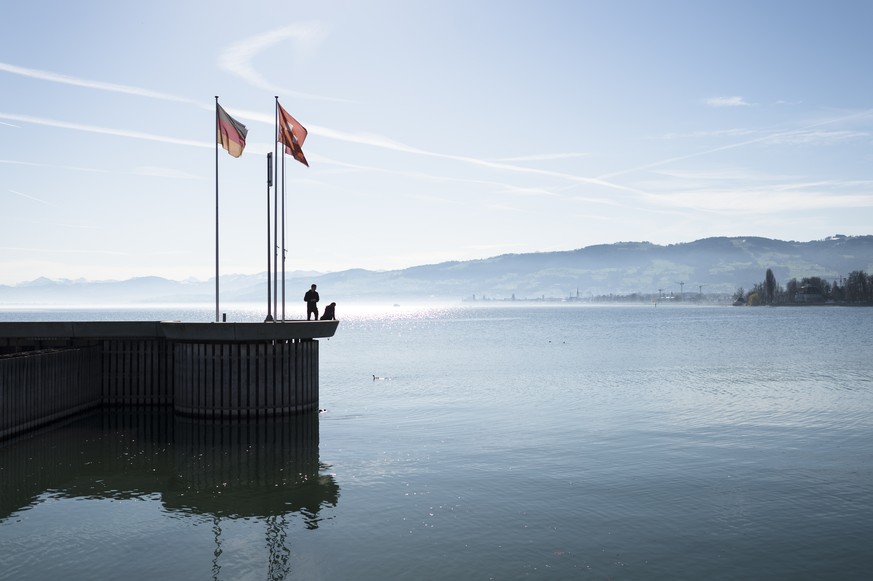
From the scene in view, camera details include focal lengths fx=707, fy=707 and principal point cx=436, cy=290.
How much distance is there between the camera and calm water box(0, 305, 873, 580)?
52.0 feet

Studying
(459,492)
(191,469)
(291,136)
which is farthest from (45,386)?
(459,492)

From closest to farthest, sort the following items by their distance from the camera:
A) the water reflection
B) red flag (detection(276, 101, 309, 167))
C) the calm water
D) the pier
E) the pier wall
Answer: the calm water
the water reflection
the pier wall
the pier
red flag (detection(276, 101, 309, 167))

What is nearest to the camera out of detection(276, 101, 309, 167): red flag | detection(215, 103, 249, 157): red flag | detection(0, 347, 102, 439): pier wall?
detection(0, 347, 102, 439): pier wall

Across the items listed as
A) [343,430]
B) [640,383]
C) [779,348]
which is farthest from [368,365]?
[779,348]

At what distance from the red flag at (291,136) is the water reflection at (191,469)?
12693 mm

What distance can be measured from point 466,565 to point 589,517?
4.72 meters

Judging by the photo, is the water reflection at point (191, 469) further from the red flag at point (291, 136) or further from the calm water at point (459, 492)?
the red flag at point (291, 136)

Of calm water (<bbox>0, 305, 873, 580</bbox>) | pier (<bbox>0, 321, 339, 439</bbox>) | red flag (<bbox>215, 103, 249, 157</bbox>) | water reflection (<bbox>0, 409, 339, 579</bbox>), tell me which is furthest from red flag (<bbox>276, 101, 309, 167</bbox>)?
calm water (<bbox>0, 305, 873, 580</bbox>)

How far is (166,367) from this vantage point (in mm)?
35250

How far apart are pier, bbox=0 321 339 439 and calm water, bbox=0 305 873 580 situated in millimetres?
1169

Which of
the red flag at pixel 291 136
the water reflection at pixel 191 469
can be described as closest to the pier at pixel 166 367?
the water reflection at pixel 191 469

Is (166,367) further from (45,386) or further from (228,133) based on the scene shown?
(228,133)

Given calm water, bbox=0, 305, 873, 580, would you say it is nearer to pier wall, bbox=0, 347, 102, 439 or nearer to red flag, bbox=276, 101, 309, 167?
pier wall, bbox=0, 347, 102, 439

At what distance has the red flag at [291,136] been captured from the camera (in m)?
34.5
